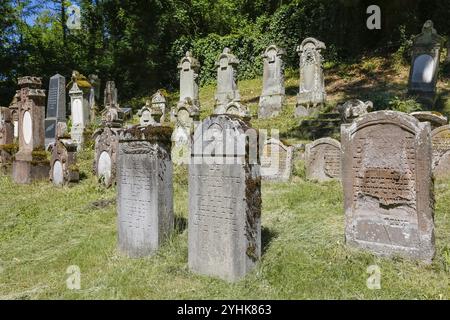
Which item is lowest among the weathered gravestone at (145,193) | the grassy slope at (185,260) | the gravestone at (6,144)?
the grassy slope at (185,260)

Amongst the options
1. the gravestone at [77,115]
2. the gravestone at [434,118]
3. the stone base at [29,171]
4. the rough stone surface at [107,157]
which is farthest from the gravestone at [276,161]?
the gravestone at [77,115]

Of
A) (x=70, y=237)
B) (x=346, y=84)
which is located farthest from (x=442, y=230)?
(x=346, y=84)

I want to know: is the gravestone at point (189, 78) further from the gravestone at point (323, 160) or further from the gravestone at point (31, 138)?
the gravestone at point (323, 160)

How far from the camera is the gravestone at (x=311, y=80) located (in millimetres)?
15062

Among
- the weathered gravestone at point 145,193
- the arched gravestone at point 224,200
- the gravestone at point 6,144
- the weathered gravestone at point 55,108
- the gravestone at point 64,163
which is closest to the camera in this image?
the arched gravestone at point 224,200

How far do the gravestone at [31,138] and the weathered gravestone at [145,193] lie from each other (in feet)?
18.5

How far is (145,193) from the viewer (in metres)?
5.41

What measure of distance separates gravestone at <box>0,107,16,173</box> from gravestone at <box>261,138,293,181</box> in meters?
7.36

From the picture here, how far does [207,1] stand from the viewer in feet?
99.8

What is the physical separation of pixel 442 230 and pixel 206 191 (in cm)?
324

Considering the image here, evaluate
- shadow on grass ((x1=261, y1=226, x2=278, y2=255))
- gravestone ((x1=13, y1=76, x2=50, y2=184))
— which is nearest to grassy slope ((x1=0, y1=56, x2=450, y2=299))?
shadow on grass ((x1=261, y1=226, x2=278, y2=255))

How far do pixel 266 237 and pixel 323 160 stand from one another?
13.9 ft
